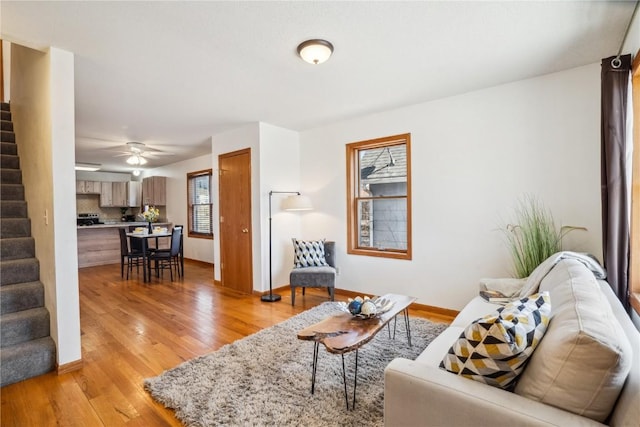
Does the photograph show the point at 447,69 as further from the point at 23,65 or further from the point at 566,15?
the point at 23,65

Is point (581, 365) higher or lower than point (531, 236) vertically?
lower

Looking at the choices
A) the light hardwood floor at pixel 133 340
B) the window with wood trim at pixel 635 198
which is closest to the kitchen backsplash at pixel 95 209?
the light hardwood floor at pixel 133 340

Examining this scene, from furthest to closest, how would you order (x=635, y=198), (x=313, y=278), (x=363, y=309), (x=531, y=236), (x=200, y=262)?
(x=200, y=262), (x=313, y=278), (x=531, y=236), (x=363, y=309), (x=635, y=198)

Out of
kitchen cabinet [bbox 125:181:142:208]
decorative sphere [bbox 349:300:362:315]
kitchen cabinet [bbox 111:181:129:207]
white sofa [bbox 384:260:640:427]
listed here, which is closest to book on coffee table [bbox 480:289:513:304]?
white sofa [bbox 384:260:640:427]

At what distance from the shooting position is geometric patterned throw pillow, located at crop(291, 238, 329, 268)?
4.15 m

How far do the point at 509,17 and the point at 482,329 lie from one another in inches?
79.4

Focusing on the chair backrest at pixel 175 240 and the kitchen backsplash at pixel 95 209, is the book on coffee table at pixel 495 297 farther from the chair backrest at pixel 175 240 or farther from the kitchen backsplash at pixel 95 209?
the kitchen backsplash at pixel 95 209

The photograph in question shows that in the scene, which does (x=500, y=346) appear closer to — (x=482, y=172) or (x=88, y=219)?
(x=482, y=172)

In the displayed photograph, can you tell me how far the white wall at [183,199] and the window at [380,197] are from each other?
149 inches

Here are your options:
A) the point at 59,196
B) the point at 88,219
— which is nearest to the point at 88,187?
the point at 88,219

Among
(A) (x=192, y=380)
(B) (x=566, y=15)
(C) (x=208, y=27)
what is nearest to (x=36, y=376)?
(A) (x=192, y=380)

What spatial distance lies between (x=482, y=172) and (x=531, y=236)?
2.72ft

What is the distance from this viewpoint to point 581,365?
3.18 feet

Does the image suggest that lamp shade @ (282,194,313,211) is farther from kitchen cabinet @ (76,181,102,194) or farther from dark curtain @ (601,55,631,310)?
kitchen cabinet @ (76,181,102,194)
